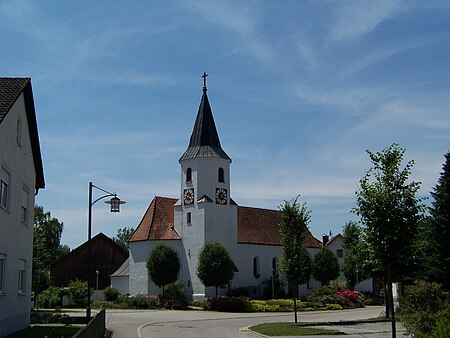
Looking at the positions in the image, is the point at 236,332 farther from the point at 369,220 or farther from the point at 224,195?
the point at 224,195

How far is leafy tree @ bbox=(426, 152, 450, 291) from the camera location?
3056cm

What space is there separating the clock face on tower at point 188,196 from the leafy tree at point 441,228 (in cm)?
2933

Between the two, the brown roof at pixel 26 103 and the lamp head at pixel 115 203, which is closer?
the brown roof at pixel 26 103

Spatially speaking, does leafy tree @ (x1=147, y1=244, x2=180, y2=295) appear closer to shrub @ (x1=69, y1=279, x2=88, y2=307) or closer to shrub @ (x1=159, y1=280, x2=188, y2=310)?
shrub @ (x1=159, y1=280, x2=188, y2=310)

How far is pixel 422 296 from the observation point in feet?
62.1

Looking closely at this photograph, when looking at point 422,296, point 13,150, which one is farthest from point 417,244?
point 13,150

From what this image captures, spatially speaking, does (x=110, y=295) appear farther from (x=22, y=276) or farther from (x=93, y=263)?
(x=22, y=276)

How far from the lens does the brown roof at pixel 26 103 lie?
67.8ft

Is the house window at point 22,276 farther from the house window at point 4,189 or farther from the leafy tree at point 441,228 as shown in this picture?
the leafy tree at point 441,228

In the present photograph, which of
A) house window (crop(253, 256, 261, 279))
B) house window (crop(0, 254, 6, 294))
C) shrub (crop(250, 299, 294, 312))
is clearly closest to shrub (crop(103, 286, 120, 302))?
house window (crop(253, 256, 261, 279))

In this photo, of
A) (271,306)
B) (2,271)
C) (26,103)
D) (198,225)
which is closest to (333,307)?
(271,306)

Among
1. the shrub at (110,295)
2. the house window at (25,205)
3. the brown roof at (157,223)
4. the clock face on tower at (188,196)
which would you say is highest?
the clock face on tower at (188,196)

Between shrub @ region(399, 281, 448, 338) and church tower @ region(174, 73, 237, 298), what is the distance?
37.1 meters

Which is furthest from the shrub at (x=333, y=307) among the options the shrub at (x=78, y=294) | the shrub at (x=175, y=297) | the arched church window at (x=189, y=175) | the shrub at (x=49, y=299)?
the shrub at (x=49, y=299)
